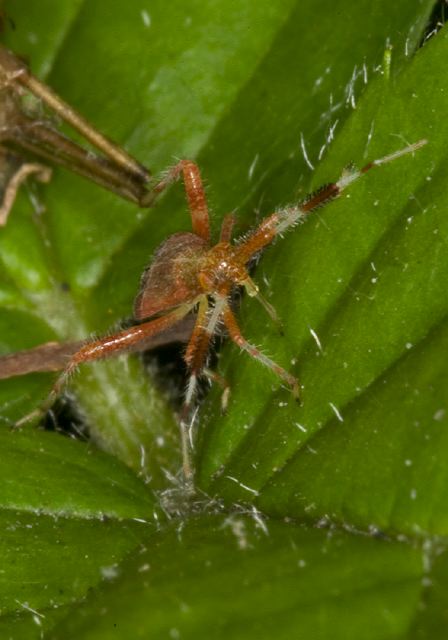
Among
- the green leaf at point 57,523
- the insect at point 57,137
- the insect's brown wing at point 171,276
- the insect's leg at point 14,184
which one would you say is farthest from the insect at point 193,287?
the insect's leg at point 14,184

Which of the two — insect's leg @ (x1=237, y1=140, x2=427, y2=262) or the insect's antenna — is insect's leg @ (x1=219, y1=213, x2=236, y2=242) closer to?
insect's leg @ (x1=237, y1=140, x2=427, y2=262)

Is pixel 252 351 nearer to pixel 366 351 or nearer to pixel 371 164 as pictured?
pixel 366 351

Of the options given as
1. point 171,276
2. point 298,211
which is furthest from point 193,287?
point 298,211

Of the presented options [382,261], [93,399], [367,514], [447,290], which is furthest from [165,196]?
[367,514]

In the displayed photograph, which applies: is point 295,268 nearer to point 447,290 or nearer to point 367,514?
point 447,290

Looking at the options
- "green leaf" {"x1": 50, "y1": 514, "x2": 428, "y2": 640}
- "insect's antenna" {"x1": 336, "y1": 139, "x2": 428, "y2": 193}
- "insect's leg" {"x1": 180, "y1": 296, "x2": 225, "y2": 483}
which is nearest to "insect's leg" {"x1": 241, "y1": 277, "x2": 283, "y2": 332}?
"insect's leg" {"x1": 180, "y1": 296, "x2": 225, "y2": 483}

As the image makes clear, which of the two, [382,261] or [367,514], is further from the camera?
[382,261]
